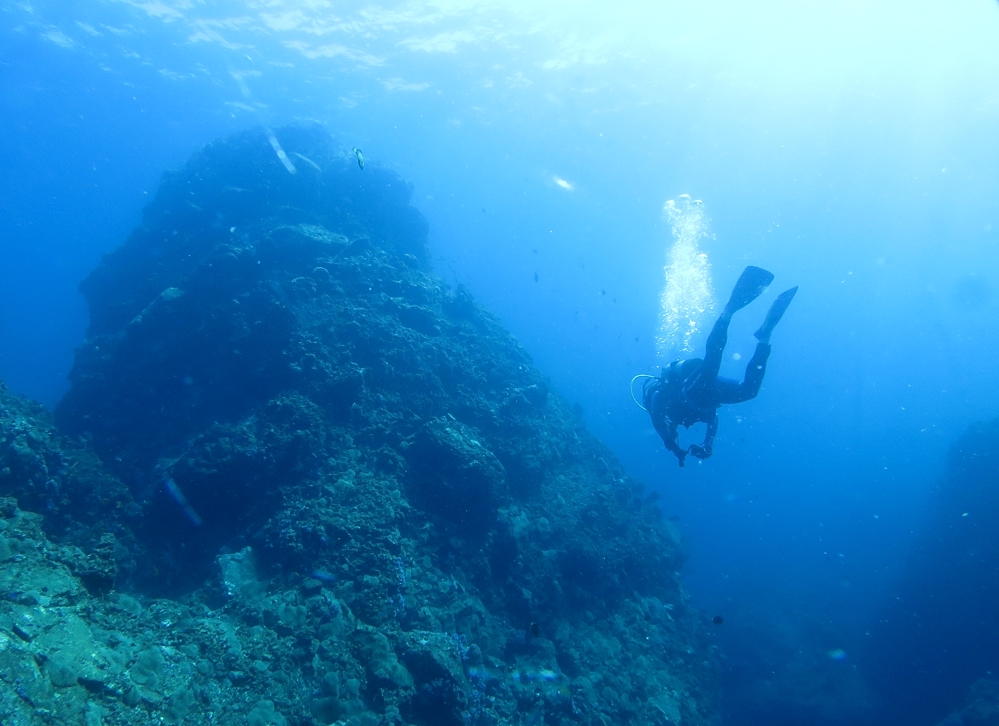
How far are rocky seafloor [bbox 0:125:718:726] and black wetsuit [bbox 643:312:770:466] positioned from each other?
3.98 metres

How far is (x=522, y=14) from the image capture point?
2380cm

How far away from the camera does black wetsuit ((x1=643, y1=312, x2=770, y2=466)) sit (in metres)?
8.93

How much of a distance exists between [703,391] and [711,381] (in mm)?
313

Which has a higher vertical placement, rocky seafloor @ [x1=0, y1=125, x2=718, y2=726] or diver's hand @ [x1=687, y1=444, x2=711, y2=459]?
diver's hand @ [x1=687, y1=444, x2=711, y2=459]

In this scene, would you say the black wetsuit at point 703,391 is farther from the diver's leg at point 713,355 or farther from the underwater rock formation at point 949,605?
the underwater rock formation at point 949,605

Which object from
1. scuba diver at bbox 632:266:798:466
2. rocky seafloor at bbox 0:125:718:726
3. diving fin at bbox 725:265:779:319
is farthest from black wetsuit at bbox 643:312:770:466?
rocky seafloor at bbox 0:125:718:726

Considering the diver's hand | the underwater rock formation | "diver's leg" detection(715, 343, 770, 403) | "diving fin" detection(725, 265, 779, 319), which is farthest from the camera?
the underwater rock formation

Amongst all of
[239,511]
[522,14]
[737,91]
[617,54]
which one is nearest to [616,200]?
[737,91]

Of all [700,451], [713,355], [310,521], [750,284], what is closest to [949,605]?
[700,451]

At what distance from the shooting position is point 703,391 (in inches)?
375

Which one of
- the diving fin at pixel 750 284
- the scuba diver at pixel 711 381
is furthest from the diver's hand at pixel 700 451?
the diving fin at pixel 750 284

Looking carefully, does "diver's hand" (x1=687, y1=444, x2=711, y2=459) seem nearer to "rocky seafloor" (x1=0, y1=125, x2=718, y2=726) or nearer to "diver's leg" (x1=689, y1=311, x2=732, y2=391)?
"diver's leg" (x1=689, y1=311, x2=732, y2=391)

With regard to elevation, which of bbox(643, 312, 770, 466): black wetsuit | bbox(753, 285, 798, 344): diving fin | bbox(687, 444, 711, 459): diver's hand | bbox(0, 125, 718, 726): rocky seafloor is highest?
bbox(753, 285, 798, 344): diving fin

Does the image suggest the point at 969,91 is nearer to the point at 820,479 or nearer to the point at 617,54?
the point at 617,54
